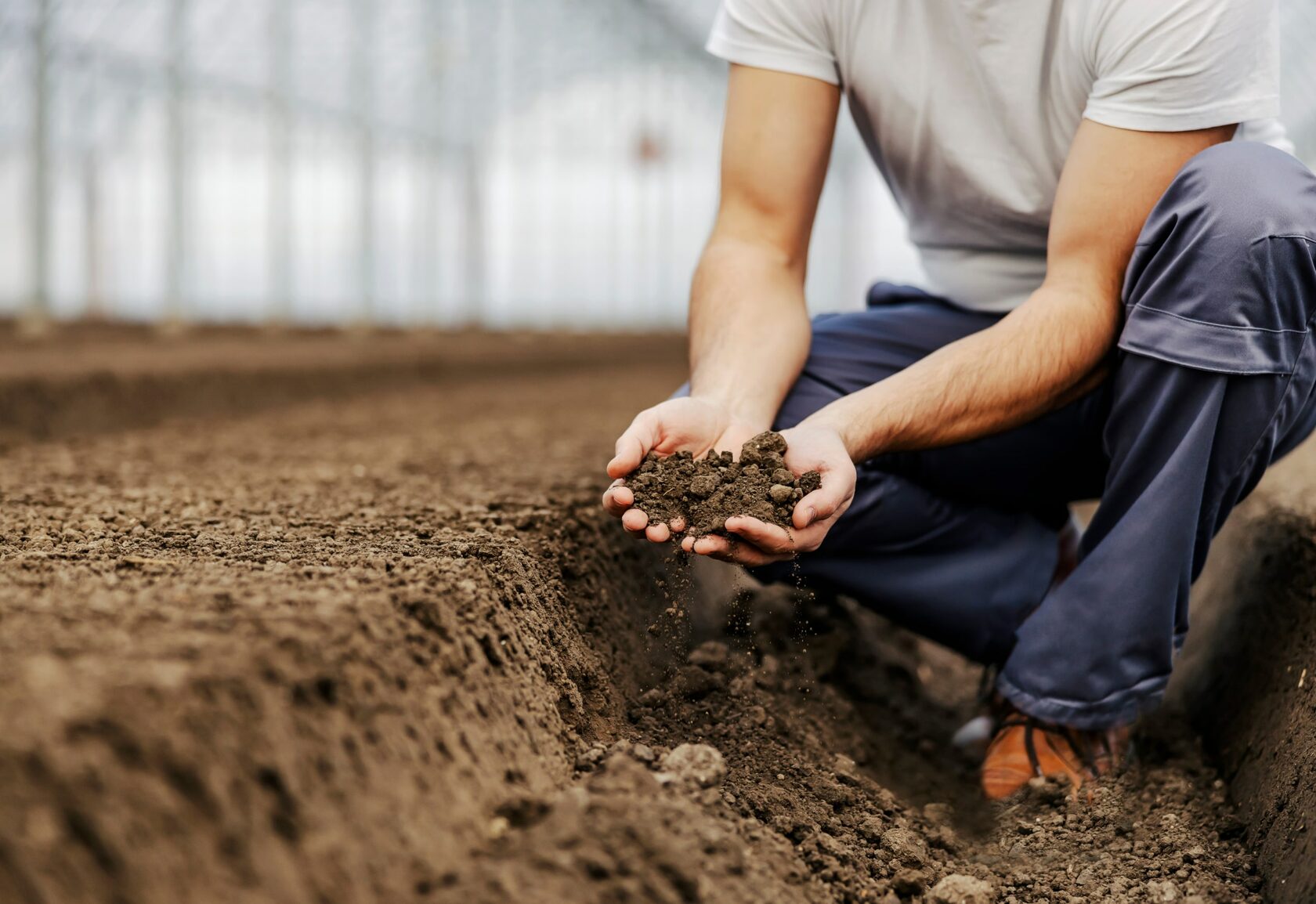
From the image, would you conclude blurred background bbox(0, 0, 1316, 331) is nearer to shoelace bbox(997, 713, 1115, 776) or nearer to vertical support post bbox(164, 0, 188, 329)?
vertical support post bbox(164, 0, 188, 329)

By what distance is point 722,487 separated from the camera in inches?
57.4

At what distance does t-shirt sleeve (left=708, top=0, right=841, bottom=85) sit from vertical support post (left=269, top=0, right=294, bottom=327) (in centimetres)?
768

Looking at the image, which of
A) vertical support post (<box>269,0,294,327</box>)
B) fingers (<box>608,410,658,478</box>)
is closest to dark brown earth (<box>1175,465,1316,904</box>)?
fingers (<box>608,410,658,478</box>)

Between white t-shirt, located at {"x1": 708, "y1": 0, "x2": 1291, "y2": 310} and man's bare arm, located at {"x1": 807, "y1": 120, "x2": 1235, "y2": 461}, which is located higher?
white t-shirt, located at {"x1": 708, "y1": 0, "x2": 1291, "y2": 310}

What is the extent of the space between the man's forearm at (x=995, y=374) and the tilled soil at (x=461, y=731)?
1.51ft

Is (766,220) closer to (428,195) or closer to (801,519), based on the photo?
(801,519)

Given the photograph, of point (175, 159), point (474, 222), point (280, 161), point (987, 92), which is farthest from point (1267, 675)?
point (474, 222)

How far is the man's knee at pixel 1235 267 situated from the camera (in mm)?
1551

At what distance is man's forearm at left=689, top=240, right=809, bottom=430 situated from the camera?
5.90ft

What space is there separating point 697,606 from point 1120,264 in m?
0.99

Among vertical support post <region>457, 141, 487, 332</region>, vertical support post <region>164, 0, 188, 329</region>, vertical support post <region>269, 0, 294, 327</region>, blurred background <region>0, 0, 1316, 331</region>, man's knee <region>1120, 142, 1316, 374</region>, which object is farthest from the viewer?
vertical support post <region>457, 141, 487, 332</region>

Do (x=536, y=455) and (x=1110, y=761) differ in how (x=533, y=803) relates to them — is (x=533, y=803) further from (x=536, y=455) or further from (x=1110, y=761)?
(x=536, y=455)

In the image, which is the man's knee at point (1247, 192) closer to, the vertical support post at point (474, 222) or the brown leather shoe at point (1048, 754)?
the brown leather shoe at point (1048, 754)

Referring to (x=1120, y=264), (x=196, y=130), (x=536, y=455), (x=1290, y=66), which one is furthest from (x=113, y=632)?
(x=1290, y=66)
